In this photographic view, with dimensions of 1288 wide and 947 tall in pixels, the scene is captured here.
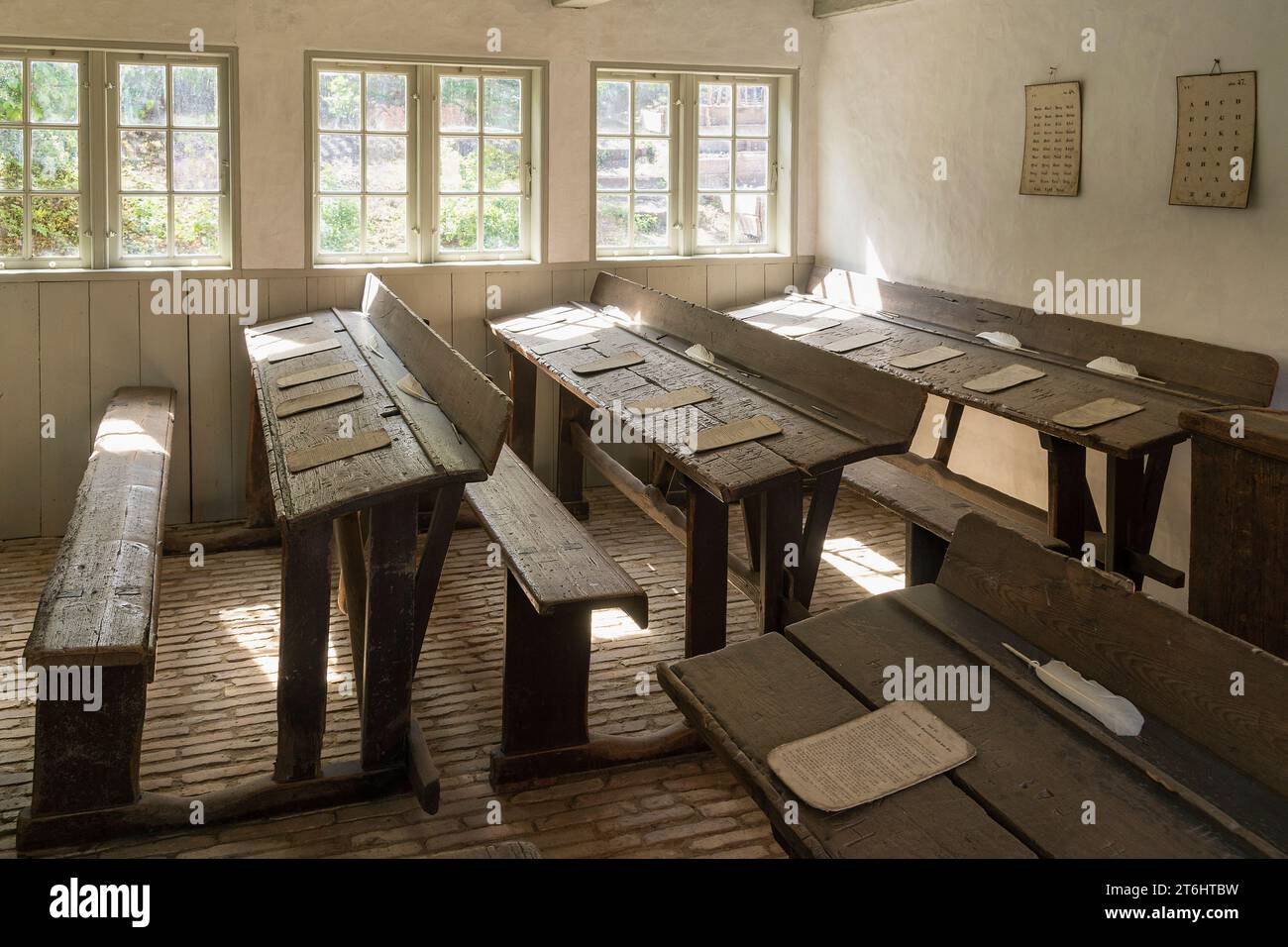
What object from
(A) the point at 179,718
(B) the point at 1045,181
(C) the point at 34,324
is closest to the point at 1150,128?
(B) the point at 1045,181

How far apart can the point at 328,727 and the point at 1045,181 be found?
408 centimetres

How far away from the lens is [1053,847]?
5.87ft

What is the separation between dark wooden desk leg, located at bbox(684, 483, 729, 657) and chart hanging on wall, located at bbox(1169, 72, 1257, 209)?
2.42m

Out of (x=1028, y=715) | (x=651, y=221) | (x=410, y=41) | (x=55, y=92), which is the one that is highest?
(x=410, y=41)

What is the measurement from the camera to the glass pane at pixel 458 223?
7059mm

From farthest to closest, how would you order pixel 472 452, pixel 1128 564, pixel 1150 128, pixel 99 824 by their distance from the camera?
pixel 1150 128 → pixel 1128 564 → pixel 472 452 → pixel 99 824

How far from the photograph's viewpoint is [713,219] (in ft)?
25.3

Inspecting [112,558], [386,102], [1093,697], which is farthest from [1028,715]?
[386,102]

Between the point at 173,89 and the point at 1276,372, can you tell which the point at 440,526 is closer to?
the point at 1276,372

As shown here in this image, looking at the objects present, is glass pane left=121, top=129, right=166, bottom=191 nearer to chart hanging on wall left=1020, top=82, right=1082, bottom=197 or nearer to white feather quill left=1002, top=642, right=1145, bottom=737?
chart hanging on wall left=1020, top=82, right=1082, bottom=197

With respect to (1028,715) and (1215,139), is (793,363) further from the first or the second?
(1028,715)

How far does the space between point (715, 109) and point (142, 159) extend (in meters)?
3.33

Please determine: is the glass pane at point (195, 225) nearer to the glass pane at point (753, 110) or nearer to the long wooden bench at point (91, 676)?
the long wooden bench at point (91, 676)

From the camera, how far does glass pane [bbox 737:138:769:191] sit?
7.73m
